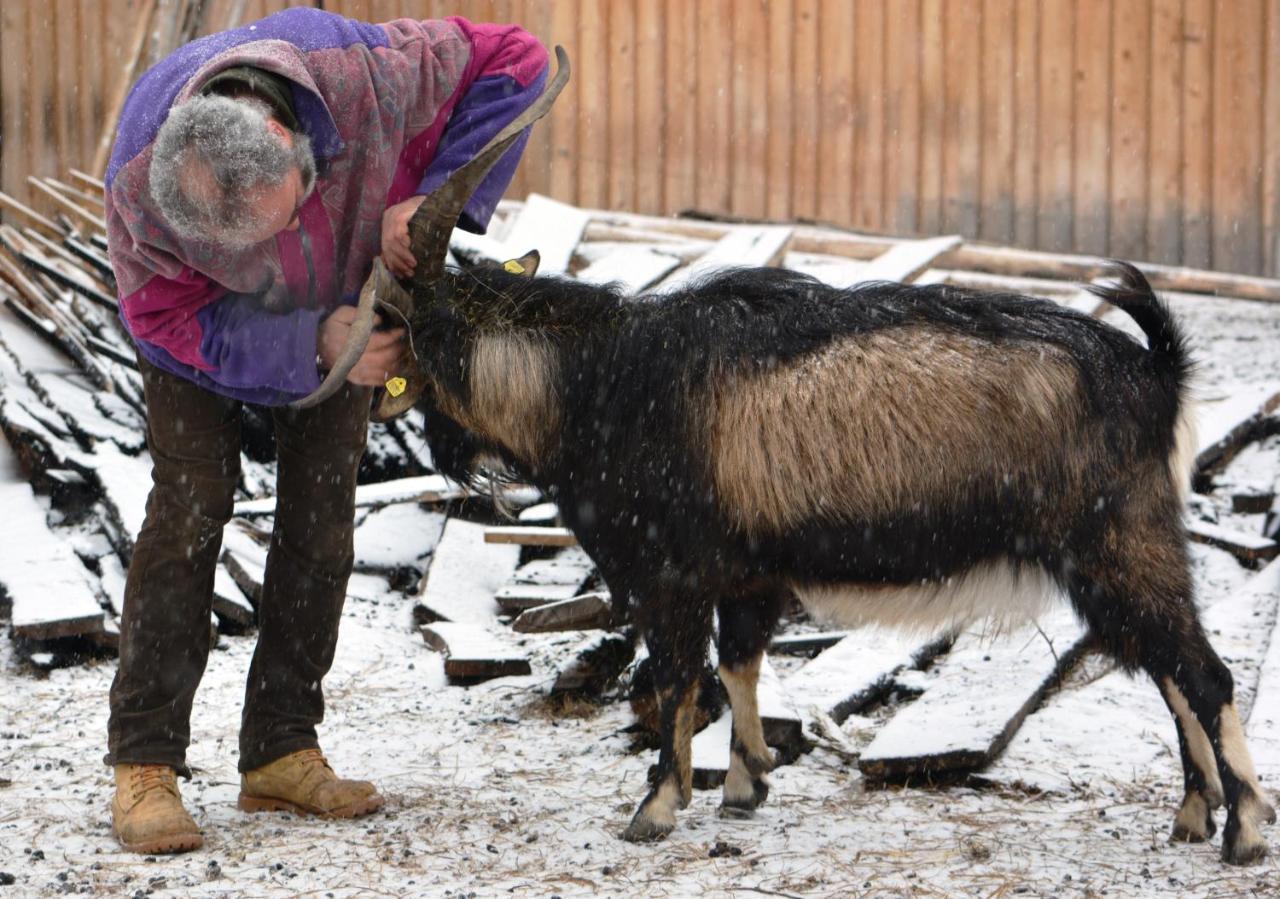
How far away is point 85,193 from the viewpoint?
31.2 feet

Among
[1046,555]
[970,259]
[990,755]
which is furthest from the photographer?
[970,259]

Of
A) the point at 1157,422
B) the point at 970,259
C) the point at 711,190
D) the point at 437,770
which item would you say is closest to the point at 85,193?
the point at 711,190

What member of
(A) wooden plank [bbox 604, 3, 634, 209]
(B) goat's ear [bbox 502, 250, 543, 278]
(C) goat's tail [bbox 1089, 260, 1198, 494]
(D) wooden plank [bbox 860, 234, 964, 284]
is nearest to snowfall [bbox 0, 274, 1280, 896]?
(C) goat's tail [bbox 1089, 260, 1198, 494]

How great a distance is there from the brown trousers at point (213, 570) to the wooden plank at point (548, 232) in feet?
10.9

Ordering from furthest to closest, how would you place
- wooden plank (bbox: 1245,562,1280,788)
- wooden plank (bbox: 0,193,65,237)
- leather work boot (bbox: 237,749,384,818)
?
1. wooden plank (bbox: 0,193,65,237)
2. wooden plank (bbox: 1245,562,1280,788)
3. leather work boot (bbox: 237,749,384,818)

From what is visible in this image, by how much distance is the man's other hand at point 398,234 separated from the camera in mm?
3930

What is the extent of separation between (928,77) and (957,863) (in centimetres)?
759

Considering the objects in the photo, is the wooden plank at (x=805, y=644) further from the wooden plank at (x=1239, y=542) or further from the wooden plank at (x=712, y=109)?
the wooden plank at (x=712, y=109)

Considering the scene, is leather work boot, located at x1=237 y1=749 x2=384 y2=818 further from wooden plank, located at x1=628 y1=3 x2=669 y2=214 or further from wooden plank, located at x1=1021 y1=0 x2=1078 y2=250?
wooden plank, located at x1=1021 y1=0 x2=1078 y2=250

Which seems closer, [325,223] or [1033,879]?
[1033,879]

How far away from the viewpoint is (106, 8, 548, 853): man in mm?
3459

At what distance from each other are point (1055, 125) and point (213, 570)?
7713mm

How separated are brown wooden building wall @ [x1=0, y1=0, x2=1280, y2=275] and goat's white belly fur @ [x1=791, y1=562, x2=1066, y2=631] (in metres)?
6.54

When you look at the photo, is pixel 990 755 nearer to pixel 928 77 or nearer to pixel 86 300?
pixel 86 300
